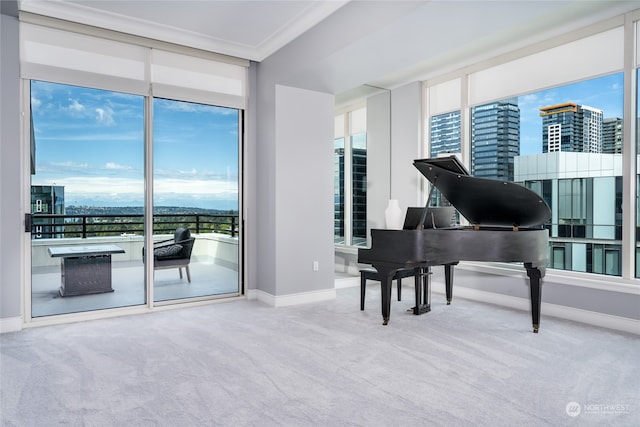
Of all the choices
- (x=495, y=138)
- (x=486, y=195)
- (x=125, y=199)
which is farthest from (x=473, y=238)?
(x=125, y=199)

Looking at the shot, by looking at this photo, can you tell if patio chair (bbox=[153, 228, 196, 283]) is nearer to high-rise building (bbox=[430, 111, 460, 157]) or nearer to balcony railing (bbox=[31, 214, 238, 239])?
balcony railing (bbox=[31, 214, 238, 239])

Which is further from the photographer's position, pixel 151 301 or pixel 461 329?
pixel 151 301

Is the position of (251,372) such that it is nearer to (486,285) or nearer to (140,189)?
(140,189)

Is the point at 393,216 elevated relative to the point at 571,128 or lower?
lower

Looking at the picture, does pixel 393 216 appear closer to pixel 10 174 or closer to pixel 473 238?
pixel 473 238

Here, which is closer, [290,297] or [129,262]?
[129,262]

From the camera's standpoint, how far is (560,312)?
3994 millimetres

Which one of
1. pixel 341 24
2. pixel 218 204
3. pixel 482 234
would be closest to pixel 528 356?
pixel 482 234

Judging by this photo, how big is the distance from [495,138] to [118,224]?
427cm

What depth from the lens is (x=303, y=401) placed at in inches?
90.0

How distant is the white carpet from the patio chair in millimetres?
674

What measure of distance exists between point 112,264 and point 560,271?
456 centimetres

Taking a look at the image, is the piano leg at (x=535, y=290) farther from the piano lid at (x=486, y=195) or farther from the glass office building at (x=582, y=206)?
the glass office building at (x=582, y=206)

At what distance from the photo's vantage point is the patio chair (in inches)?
172
